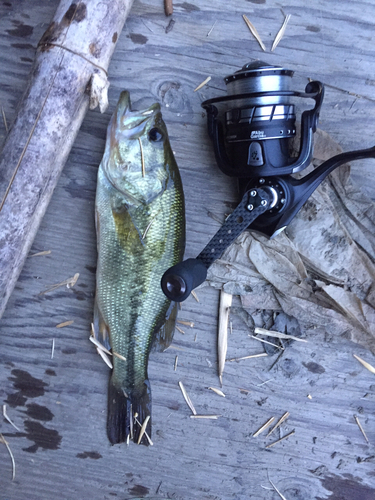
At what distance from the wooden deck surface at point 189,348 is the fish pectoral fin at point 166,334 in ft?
0.27

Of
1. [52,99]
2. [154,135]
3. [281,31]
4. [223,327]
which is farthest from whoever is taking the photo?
[223,327]

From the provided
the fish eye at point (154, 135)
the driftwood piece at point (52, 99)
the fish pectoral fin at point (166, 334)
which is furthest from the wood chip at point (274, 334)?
the driftwood piece at point (52, 99)

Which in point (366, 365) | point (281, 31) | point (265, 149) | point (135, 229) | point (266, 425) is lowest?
point (266, 425)

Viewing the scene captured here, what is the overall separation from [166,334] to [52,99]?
3.43 ft

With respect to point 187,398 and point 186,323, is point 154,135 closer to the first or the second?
point 186,323

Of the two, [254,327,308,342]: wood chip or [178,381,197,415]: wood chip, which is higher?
[254,327,308,342]: wood chip

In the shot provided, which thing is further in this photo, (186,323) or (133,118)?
(186,323)

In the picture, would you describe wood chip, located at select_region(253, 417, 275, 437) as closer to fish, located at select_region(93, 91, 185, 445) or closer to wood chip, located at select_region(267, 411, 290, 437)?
wood chip, located at select_region(267, 411, 290, 437)

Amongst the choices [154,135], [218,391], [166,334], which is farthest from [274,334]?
[154,135]

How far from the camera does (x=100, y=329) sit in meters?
1.70

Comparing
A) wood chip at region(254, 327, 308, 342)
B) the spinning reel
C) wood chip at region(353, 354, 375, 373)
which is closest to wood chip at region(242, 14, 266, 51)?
the spinning reel

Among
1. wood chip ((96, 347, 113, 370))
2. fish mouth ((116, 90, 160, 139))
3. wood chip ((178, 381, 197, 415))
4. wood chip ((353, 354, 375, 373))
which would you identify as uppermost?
fish mouth ((116, 90, 160, 139))

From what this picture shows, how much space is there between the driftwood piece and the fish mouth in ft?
0.36

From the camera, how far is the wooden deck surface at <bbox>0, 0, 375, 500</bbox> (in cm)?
165
